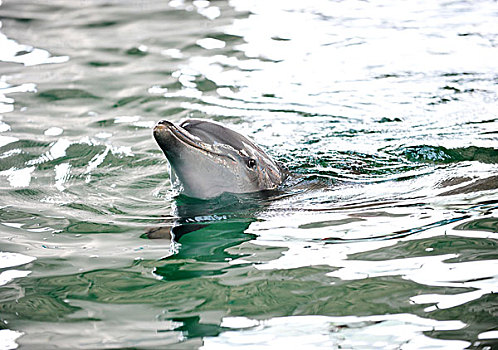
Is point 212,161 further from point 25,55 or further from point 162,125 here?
point 25,55

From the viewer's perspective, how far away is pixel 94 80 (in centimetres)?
1083

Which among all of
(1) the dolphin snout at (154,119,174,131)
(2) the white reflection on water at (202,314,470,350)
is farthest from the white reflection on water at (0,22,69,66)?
(2) the white reflection on water at (202,314,470,350)

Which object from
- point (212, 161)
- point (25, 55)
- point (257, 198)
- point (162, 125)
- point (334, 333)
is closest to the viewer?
point (334, 333)

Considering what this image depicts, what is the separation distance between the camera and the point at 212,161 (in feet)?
18.6

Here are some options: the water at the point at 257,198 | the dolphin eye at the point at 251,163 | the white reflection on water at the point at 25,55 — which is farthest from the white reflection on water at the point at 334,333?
the white reflection on water at the point at 25,55

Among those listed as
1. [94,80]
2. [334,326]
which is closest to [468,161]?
[334,326]

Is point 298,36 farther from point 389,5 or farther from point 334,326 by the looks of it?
point 334,326

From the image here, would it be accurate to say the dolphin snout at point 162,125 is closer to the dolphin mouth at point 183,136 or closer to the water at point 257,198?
the dolphin mouth at point 183,136

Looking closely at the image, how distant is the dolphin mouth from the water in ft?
1.57

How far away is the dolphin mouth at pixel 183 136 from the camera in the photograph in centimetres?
522

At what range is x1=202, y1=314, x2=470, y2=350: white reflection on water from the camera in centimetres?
337

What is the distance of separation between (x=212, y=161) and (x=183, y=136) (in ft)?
1.30

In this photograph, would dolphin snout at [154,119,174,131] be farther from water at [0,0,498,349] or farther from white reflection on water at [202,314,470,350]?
white reflection on water at [202,314,470,350]

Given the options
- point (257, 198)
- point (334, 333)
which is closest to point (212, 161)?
point (257, 198)
